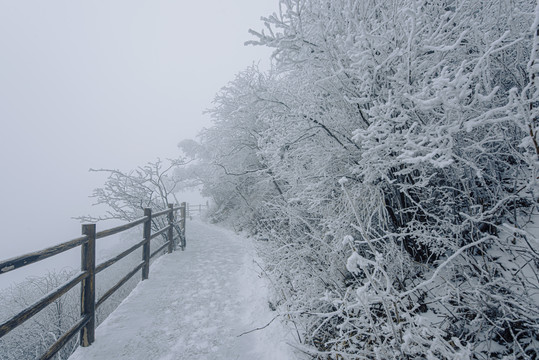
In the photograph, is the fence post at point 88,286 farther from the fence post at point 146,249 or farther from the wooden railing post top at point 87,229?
the fence post at point 146,249

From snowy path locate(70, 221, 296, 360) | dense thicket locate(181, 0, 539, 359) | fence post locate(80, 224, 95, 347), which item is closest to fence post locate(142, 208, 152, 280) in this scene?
snowy path locate(70, 221, 296, 360)

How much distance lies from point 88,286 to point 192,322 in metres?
1.47

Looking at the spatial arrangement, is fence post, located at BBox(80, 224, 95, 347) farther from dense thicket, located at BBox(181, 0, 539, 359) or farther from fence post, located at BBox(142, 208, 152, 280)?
dense thicket, located at BBox(181, 0, 539, 359)

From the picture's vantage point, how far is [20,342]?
23.8ft

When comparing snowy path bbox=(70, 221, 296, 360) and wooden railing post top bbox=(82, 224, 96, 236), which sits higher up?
wooden railing post top bbox=(82, 224, 96, 236)

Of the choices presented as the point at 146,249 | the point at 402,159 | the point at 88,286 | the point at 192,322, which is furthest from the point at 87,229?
the point at 402,159

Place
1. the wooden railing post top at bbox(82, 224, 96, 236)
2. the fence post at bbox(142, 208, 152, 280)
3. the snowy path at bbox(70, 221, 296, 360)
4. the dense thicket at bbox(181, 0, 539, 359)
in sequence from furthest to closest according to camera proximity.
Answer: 1. the fence post at bbox(142, 208, 152, 280)
2. the wooden railing post top at bbox(82, 224, 96, 236)
3. the snowy path at bbox(70, 221, 296, 360)
4. the dense thicket at bbox(181, 0, 539, 359)

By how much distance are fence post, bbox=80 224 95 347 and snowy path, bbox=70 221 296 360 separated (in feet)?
0.50

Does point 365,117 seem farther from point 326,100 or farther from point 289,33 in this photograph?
point 289,33

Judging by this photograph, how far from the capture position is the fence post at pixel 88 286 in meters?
2.99

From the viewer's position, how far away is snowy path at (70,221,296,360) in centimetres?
290

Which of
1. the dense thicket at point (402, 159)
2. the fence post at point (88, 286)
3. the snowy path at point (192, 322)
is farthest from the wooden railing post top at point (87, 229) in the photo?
the dense thicket at point (402, 159)

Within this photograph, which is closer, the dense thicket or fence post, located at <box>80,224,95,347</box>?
the dense thicket

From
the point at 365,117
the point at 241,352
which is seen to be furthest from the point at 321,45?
the point at 241,352
